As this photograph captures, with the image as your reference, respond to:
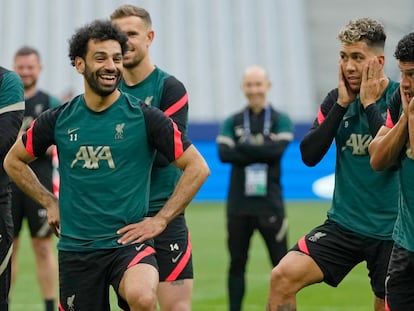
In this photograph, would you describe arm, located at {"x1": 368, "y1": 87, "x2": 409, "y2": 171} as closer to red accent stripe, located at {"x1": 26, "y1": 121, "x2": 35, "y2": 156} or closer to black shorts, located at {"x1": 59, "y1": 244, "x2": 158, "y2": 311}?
black shorts, located at {"x1": 59, "y1": 244, "x2": 158, "y2": 311}

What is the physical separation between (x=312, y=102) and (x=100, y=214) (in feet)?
84.3

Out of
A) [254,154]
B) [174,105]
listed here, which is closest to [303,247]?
[174,105]

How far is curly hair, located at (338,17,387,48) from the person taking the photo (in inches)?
299

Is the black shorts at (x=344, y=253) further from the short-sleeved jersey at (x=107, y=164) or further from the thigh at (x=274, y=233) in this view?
the thigh at (x=274, y=233)

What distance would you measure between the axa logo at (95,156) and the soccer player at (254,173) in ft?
14.2

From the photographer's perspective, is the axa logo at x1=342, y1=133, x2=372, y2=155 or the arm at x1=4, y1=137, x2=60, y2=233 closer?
the arm at x1=4, y1=137, x2=60, y2=233

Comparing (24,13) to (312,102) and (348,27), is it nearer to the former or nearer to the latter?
(312,102)

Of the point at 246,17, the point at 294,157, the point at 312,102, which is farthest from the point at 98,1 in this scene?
the point at 294,157

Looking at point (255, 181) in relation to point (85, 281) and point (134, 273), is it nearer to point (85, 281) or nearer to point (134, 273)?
point (85, 281)

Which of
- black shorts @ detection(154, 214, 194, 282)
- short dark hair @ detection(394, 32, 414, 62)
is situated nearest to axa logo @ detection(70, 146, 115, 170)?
black shorts @ detection(154, 214, 194, 282)

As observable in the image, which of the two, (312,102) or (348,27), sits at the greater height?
(348,27)

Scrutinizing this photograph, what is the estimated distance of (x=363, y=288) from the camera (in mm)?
12945

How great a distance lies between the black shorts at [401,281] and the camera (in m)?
6.66

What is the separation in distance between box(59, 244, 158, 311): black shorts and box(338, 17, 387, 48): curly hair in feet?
6.38
